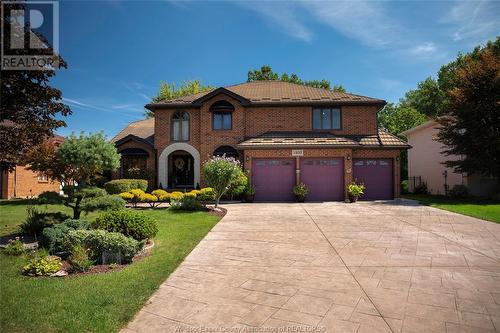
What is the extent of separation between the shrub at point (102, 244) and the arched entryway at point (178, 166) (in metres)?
13.5

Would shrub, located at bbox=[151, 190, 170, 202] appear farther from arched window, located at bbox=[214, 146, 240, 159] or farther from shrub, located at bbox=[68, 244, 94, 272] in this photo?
shrub, located at bbox=[68, 244, 94, 272]

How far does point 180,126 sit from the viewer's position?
803 inches

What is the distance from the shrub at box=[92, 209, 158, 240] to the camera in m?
7.21

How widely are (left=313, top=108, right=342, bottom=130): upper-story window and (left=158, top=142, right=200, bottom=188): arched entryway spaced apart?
842 cm

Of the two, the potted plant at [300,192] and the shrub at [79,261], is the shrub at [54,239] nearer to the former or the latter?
the shrub at [79,261]

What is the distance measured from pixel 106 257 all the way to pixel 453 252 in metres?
7.77

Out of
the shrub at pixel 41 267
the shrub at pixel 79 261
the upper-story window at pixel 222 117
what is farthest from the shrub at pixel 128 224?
the upper-story window at pixel 222 117

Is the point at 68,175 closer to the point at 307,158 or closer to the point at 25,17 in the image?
the point at 25,17

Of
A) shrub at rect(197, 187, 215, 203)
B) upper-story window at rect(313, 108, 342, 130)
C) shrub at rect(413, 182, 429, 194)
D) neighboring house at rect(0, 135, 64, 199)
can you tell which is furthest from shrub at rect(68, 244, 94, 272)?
shrub at rect(413, 182, 429, 194)

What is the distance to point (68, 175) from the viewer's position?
33.3ft

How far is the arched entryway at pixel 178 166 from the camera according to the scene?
65.7ft

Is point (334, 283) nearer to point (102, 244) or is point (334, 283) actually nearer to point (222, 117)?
point (102, 244)

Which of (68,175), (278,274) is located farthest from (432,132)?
(68,175)

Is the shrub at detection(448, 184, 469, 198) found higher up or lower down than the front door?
lower down
